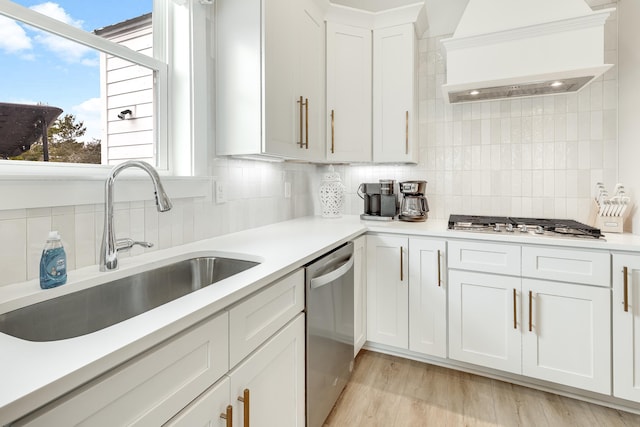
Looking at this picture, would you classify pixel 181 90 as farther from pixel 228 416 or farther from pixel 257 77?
pixel 228 416

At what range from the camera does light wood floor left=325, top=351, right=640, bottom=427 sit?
159cm

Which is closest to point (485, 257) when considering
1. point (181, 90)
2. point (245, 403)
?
point (245, 403)

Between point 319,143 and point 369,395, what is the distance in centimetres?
158

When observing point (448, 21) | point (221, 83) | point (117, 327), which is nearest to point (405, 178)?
point (448, 21)

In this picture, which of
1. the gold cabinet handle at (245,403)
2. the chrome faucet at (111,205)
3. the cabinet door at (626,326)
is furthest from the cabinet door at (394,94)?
the gold cabinet handle at (245,403)

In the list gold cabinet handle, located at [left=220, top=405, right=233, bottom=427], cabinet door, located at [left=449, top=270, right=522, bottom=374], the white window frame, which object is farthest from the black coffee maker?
gold cabinet handle, located at [left=220, top=405, right=233, bottom=427]

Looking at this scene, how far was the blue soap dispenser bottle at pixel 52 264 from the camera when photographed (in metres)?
0.91

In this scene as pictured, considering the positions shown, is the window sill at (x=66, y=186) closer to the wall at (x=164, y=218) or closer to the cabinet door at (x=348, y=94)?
the wall at (x=164, y=218)

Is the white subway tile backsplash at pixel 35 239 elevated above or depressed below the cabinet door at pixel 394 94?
below

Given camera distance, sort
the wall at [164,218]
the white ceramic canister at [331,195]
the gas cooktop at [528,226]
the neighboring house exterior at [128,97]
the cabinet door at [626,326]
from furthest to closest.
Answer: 1. the white ceramic canister at [331,195]
2. the gas cooktop at [528,226]
3. the cabinet door at [626,326]
4. the neighboring house exterior at [128,97]
5. the wall at [164,218]

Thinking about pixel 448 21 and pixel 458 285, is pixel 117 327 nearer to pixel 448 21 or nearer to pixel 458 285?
pixel 458 285

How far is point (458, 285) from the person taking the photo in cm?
187

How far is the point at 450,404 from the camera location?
172 cm

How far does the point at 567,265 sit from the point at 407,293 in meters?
0.84
